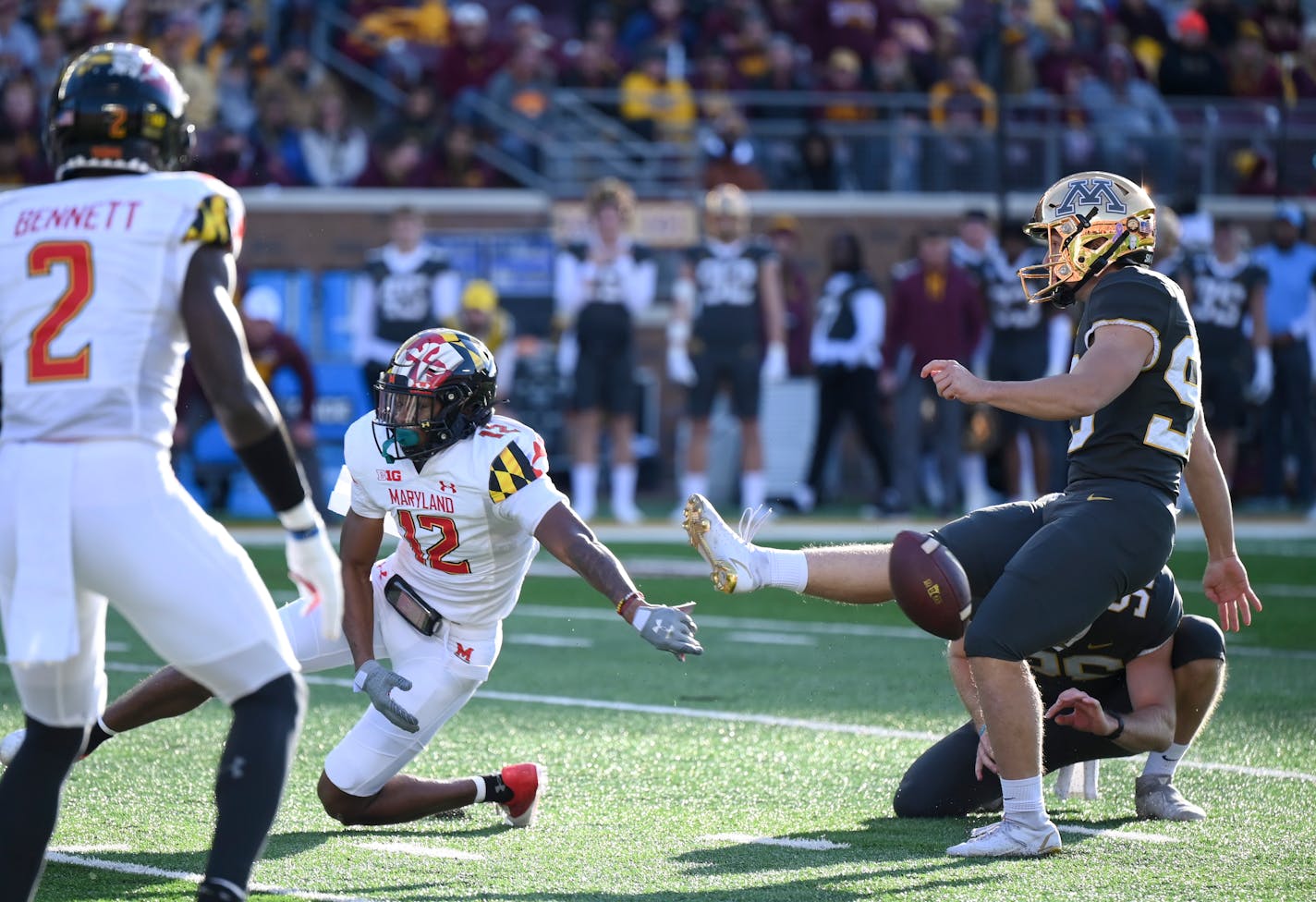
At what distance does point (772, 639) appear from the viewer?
8.20m

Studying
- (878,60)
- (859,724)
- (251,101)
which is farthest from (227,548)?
(878,60)

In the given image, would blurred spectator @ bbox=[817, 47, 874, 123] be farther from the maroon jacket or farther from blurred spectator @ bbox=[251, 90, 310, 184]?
blurred spectator @ bbox=[251, 90, 310, 184]

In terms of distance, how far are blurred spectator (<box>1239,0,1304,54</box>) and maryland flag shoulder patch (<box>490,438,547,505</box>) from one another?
1601cm

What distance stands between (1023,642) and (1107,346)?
68 centimetres

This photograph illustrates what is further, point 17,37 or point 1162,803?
point 17,37

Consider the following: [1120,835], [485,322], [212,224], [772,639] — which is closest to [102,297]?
[212,224]

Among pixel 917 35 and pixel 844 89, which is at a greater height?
pixel 917 35

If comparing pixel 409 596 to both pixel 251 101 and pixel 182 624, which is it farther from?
pixel 251 101

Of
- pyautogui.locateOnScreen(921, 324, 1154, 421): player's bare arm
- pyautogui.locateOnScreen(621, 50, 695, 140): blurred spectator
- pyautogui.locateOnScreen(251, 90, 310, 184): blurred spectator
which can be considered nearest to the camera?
pyautogui.locateOnScreen(921, 324, 1154, 421): player's bare arm

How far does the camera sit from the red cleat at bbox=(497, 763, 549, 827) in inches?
181

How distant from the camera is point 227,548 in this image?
322cm

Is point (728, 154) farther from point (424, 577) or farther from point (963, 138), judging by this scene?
point (424, 577)

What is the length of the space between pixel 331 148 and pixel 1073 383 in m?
11.7

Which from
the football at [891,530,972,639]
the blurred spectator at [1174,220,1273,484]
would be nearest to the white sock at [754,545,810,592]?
the football at [891,530,972,639]
